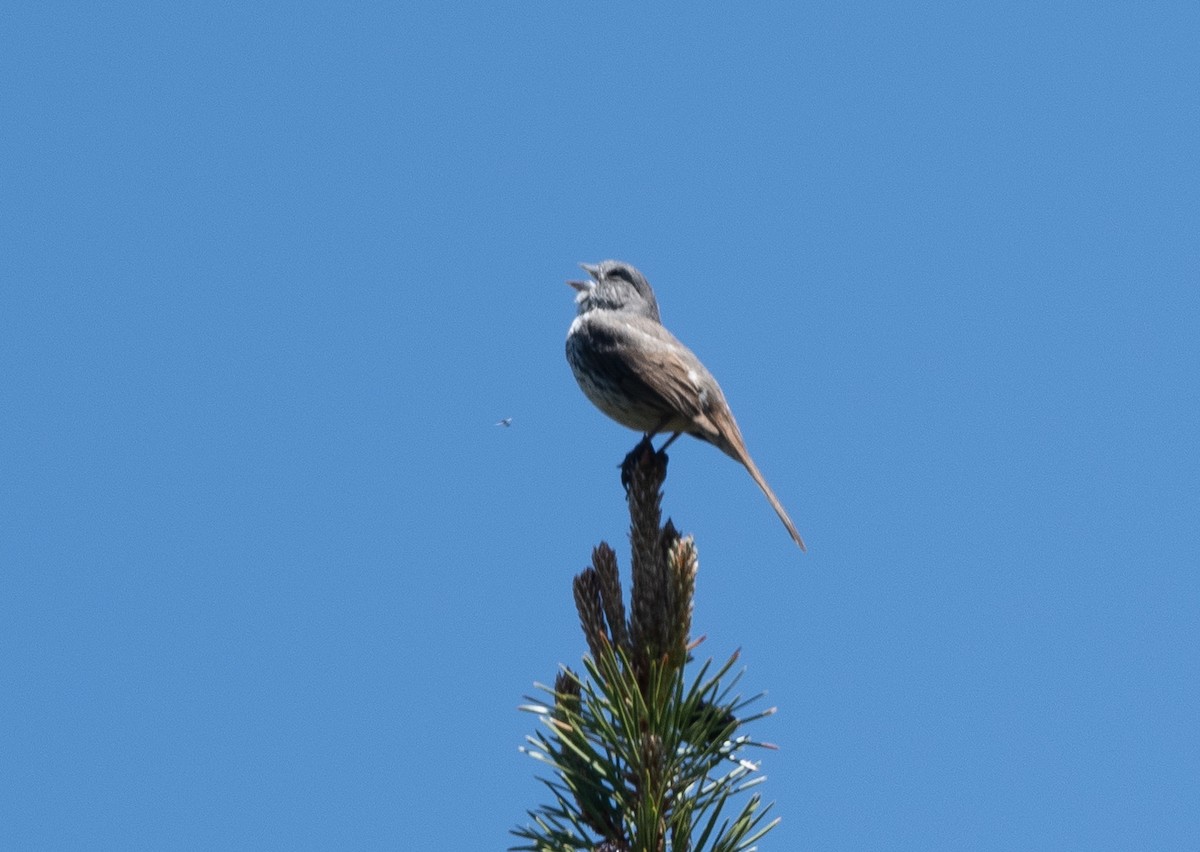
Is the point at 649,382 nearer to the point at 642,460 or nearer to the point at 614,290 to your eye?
→ the point at 614,290

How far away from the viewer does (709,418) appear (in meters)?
7.05

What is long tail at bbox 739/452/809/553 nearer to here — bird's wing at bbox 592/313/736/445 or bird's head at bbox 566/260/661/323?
bird's wing at bbox 592/313/736/445

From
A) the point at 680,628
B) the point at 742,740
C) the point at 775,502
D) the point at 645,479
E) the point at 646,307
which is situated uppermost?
the point at 646,307

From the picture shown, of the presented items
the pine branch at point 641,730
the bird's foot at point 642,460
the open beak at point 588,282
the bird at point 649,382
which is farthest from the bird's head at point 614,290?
the pine branch at point 641,730

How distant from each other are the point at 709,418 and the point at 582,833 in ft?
14.6

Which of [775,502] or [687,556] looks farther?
[775,502]

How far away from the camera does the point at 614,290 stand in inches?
340

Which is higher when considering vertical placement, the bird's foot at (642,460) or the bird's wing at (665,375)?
the bird's wing at (665,375)

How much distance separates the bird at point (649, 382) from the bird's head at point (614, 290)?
1.90 feet

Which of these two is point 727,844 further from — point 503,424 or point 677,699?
point 503,424

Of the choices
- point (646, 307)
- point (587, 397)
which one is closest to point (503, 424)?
point (587, 397)

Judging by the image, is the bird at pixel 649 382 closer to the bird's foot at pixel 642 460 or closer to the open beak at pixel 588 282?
the open beak at pixel 588 282

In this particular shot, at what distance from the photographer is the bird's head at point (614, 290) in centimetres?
857

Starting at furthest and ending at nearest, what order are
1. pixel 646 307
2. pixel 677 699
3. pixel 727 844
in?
pixel 646 307 < pixel 677 699 < pixel 727 844
